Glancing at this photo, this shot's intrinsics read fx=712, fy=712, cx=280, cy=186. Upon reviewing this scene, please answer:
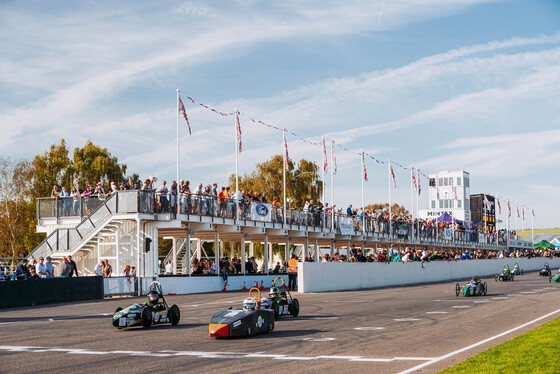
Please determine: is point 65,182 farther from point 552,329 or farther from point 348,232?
point 552,329

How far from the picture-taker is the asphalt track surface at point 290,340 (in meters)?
12.7

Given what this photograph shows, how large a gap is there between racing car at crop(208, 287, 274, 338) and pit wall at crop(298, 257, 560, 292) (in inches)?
793

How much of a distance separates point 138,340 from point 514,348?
8.30 m

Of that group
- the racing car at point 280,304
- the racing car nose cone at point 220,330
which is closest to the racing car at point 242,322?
the racing car nose cone at point 220,330

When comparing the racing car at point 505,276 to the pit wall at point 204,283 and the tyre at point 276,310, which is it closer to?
the pit wall at point 204,283

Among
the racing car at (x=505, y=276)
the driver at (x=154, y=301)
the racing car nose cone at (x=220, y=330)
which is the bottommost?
the racing car at (x=505, y=276)

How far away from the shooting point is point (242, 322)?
1672 centimetres

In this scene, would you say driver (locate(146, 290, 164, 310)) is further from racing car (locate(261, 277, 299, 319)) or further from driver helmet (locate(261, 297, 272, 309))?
racing car (locate(261, 277, 299, 319))

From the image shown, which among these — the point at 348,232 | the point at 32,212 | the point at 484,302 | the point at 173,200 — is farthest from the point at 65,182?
the point at 484,302

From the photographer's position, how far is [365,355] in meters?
13.6

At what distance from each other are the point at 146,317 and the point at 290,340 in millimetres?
4727

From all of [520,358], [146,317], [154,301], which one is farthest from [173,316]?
[520,358]

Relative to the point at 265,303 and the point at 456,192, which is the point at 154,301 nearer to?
the point at 265,303

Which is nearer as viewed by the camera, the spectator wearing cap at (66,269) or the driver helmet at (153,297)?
the driver helmet at (153,297)
